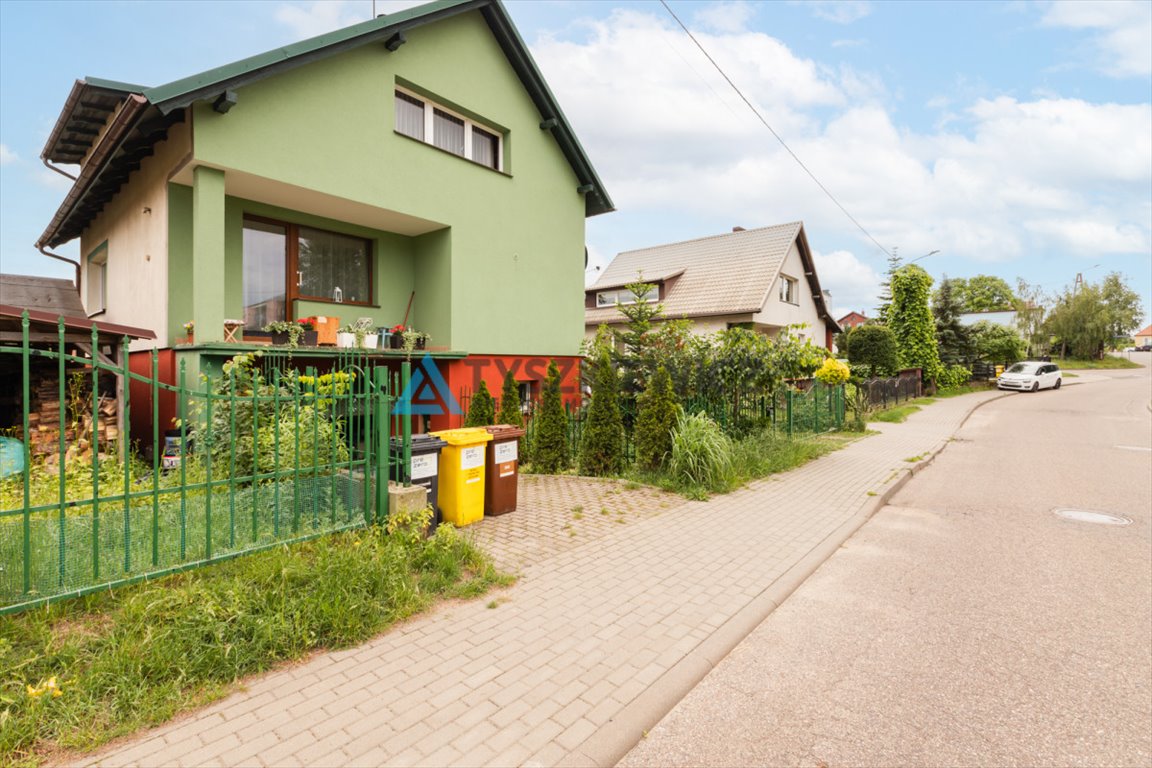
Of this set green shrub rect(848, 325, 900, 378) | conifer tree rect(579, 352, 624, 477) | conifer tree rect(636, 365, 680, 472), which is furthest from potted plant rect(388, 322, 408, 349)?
green shrub rect(848, 325, 900, 378)

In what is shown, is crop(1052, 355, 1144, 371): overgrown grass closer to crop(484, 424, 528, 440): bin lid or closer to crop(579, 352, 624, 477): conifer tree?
crop(579, 352, 624, 477): conifer tree

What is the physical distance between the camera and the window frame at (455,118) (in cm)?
1072

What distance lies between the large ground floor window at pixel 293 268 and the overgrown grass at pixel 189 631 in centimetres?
694

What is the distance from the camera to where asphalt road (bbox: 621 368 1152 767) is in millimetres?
2811

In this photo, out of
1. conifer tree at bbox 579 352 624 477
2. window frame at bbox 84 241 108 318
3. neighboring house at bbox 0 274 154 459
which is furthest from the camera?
window frame at bbox 84 241 108 318

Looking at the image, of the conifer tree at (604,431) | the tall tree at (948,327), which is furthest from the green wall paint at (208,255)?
the tall tree at (948,327)

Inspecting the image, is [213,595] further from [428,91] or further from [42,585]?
[428,91]

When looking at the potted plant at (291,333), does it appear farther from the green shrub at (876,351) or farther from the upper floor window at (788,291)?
the upper floor window at (788,291)

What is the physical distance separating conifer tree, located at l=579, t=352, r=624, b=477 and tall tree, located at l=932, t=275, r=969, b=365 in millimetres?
28928

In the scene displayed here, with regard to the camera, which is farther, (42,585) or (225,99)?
(225,99)

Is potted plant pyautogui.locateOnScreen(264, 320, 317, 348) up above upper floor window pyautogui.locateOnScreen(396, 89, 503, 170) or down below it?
below

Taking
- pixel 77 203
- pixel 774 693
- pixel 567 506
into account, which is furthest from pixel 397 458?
pixel 77 203

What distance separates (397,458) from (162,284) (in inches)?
235

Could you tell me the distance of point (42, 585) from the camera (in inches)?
134
